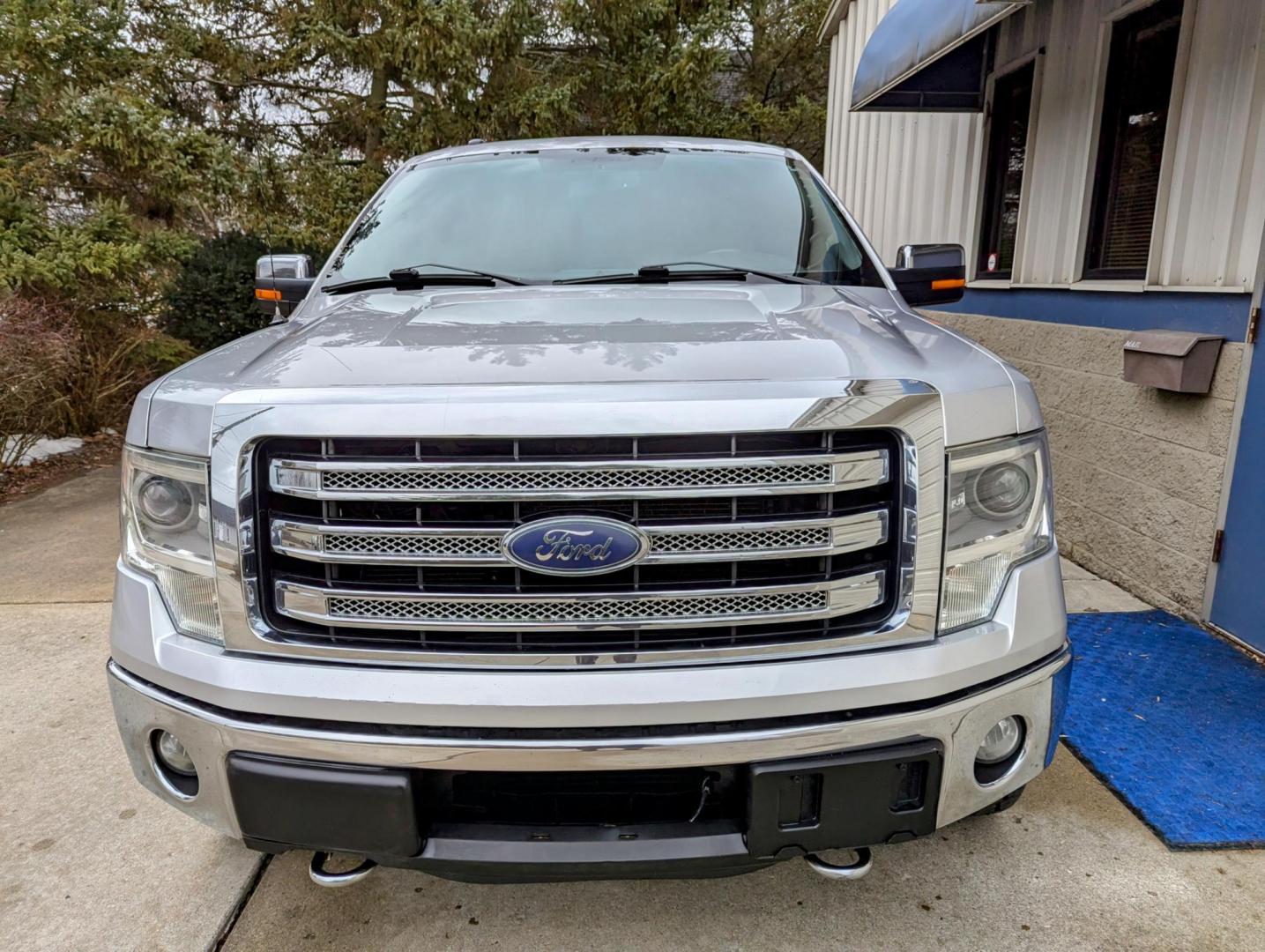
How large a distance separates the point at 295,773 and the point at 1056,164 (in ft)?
16.9

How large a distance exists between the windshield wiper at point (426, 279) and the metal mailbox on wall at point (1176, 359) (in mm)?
2872

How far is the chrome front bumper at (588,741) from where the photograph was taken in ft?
5.43

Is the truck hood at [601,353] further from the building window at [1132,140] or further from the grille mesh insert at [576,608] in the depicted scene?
the building window at [1132,140]

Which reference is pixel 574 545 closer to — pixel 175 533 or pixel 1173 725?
pixel 175 533

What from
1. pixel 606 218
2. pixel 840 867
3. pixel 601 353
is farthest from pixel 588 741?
pixel 606 218

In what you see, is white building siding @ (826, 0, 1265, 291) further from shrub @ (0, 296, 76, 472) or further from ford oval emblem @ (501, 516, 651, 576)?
shrub @ (0, 296, 76, 472)

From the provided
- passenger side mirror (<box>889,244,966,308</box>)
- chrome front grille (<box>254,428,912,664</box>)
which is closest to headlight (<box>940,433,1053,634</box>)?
chrome front grille (<box>254,428,912,664</box>)

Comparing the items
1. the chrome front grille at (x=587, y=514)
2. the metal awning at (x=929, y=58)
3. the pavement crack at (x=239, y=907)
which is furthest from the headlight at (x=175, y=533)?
the metal awning at (x=929, y=58)

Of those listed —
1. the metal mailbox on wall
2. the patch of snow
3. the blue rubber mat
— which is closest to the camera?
the blue rubber mat

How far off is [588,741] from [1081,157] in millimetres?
4639

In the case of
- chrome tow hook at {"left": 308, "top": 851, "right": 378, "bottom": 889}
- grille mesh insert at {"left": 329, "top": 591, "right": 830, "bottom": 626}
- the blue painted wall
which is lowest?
chrome tow hook at {"left": 308, "top": 851, "right": 378, "bottom": 889}

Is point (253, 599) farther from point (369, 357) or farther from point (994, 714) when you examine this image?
point (994, 714)

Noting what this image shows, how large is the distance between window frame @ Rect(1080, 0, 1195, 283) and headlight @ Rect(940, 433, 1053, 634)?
290cm

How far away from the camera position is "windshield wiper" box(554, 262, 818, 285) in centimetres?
264
